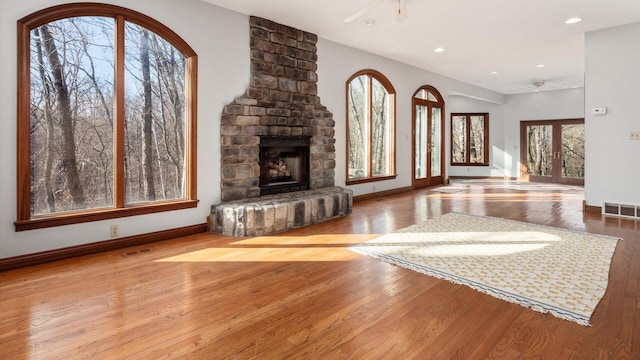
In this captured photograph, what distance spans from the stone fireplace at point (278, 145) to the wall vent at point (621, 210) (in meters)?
3.95

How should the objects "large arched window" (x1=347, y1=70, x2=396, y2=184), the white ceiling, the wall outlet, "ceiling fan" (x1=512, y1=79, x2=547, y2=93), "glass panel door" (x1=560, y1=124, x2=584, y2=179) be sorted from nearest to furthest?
the wall outlet
the white ceiling
"large arched window" (x1=347, y1=70, x2=396, y2=184)
"ceiling fan" (x1=512, y1=79, x2=547, y2=93)
"glass panel door" (x1=560, y1=124, x2=584, y2=179)

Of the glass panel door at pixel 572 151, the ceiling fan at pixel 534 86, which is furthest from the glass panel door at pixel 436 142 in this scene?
the glass panel door at pixel 572 151

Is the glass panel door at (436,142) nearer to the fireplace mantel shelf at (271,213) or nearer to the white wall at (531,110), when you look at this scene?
the white wall at (531,110)

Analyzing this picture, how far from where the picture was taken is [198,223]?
175 inches

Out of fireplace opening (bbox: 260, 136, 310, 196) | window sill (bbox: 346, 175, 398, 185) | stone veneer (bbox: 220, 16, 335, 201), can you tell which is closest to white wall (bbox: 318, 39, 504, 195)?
window sill (bbox: 346, 175, 398, 185)

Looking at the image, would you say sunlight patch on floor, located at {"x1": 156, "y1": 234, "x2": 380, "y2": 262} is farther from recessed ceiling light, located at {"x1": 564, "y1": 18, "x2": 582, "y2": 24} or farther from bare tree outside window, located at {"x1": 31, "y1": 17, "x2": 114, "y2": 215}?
recessed ceiling light, located at {"x1": 564, "y1": 18, "x2": 582, "y2": 24}

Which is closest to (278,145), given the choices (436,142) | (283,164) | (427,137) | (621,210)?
(283,164)

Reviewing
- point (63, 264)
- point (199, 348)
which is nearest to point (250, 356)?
point (199, 348)

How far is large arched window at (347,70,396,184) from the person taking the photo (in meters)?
6.74

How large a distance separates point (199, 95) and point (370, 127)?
3.74 metres

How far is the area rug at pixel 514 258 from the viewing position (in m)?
2.46

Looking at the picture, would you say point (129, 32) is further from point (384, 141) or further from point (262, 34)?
point (384, 141)

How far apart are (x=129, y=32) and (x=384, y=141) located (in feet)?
17.0

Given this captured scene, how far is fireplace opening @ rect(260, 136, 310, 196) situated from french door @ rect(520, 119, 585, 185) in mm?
8921
